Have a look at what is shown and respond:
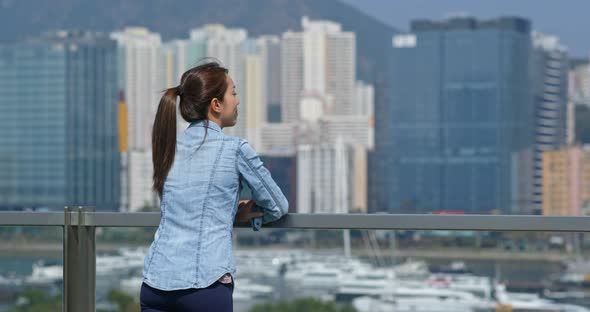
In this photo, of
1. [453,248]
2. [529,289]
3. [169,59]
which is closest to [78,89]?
[169,59]

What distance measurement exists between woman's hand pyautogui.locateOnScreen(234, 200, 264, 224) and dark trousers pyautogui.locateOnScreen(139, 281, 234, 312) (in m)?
0.17

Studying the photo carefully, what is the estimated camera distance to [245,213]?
2137 millimetres

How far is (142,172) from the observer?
7544 centimetres

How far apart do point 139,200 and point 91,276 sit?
73.2 meters

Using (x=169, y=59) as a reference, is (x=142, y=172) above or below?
below

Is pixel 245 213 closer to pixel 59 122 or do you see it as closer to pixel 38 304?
pixel 38 304

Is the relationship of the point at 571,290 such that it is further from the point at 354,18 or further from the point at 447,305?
the point at 354,18

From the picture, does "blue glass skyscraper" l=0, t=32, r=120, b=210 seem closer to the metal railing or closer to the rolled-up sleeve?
the metal railing

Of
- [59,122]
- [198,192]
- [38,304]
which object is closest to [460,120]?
[59,122]

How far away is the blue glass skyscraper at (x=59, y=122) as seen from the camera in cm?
7494

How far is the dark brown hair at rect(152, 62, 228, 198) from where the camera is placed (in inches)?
80.0

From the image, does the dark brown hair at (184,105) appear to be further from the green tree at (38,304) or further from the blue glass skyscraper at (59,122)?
the blue glass skyscraper at (59,122)

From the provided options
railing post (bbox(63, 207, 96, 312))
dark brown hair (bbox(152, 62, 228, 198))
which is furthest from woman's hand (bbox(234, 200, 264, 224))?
railing post (bbox(63, 207, 96, 312))

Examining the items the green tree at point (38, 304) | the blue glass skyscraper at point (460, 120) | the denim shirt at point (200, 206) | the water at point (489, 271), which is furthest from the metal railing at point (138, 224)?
the blue glass skyscraper at point (460, 120)
